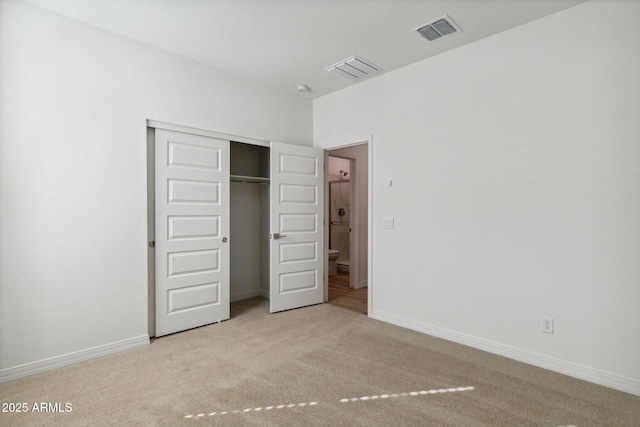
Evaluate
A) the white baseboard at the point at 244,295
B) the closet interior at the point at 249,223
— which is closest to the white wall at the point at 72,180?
the closet interior at the point at 249,223

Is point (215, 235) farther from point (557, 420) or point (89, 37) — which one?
point (557, 420)

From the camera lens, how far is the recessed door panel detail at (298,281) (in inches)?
160

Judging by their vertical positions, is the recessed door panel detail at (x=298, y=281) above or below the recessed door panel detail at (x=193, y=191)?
below

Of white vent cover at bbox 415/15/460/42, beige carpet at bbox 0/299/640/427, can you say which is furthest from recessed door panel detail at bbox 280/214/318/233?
white vent cover at bbox 415/15/460/42

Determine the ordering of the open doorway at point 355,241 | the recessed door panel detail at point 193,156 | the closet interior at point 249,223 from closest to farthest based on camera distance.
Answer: the recessed door panel detail at point 193,156 < the closet interior at point 249,223 < the open doorway at point 355,241

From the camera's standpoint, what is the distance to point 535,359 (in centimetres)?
265

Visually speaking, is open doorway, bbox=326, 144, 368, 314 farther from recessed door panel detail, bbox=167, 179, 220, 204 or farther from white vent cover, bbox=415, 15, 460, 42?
white vent cover, bbox=415, 15, 460, 42

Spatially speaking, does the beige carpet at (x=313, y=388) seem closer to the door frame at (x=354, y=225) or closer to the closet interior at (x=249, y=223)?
the closet interior at (x=249, y=223)

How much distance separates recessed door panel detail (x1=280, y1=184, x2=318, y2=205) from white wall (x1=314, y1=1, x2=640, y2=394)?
0.98 m

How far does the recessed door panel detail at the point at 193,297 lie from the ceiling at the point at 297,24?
2435mm

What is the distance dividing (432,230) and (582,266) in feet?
4.05

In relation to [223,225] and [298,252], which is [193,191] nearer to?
[223,225]

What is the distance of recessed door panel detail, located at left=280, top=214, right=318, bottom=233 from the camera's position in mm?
4062

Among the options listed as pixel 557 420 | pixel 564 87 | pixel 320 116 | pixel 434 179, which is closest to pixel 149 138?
pixel 320 116
